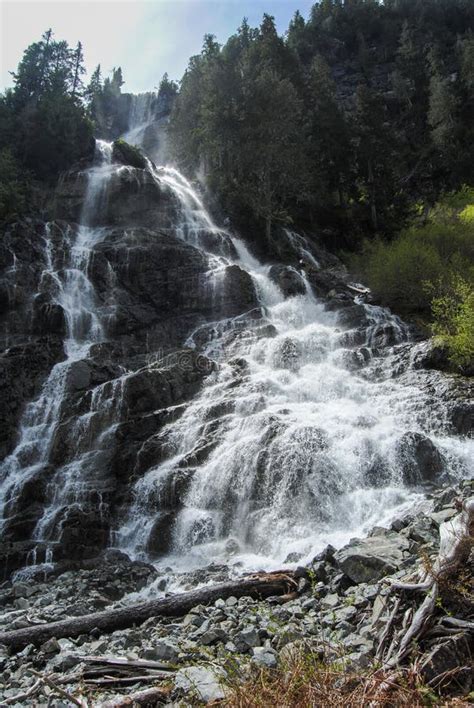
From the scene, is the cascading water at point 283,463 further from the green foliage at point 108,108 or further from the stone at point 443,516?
the green foliage at point 108,108

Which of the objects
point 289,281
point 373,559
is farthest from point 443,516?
point 289,281

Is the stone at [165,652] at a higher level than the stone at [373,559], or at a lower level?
lower

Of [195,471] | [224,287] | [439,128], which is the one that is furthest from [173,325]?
[439,128]

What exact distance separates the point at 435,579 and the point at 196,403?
14.7 metres

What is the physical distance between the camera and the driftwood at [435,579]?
4.64m

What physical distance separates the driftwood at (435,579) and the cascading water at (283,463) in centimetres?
616

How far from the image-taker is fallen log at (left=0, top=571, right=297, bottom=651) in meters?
8.30

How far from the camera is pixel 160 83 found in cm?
8069

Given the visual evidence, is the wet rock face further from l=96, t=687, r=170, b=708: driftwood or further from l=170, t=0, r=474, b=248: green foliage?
l=170, t=0, r=474, b=248: green foliage

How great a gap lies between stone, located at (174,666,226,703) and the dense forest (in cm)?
2198

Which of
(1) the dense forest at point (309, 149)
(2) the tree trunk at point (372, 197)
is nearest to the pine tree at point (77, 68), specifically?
(1) the dense forest at point (309, 149)

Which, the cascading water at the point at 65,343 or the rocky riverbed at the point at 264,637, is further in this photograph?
the cascading water at the point at 65,343

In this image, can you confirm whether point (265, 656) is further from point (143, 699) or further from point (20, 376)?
point (20, 376)

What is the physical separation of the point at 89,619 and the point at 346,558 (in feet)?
14.6
